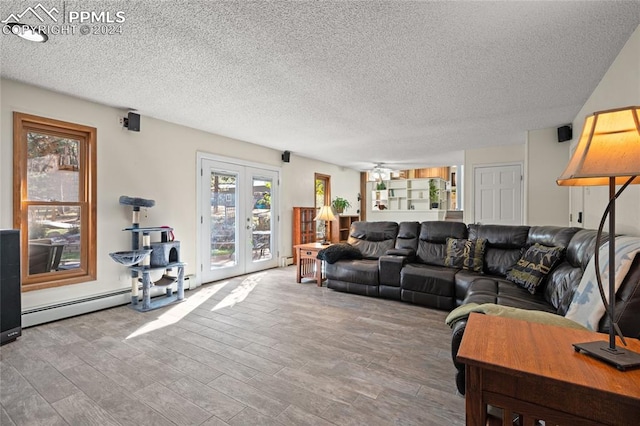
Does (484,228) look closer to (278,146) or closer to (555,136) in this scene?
(555,136)

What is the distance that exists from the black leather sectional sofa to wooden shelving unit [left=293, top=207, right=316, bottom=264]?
Answer: 5.43 ft

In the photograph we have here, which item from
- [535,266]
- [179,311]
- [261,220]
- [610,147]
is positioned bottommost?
[179,311]

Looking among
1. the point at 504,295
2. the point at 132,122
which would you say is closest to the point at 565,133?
the point at 504,295

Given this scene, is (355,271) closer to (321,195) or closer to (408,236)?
(408,236)

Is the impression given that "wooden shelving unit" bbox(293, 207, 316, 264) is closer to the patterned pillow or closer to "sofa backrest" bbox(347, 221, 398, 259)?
"sofa backrest" bbox(347, 221, 398, 259)

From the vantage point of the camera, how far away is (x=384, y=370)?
2156mm

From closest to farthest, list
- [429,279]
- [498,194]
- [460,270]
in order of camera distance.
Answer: [429,279]
[460,270]
[498,194]

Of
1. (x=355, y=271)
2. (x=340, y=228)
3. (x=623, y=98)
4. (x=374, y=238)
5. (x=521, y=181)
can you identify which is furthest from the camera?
(x=340, y=228)

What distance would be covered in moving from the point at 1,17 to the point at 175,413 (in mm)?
2741

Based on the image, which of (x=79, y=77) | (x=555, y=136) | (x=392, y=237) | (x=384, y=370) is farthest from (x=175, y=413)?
(x=555, y=136)

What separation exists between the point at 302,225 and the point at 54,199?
4.15m

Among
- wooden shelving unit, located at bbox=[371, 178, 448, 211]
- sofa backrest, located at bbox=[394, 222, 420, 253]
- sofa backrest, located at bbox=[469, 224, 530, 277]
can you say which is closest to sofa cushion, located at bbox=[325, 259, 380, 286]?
sofa backrest, located at bbox=[394, 222, 420, 253]

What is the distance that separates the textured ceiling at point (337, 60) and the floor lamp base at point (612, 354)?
6.24 ft

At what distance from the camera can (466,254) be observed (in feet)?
12.2
